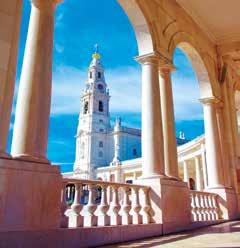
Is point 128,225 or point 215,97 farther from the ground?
point 215,97

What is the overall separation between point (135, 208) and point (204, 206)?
8123mm

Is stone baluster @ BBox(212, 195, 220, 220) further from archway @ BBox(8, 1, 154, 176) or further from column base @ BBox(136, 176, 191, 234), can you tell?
archway @ BBox(8, 1, 154, 176)

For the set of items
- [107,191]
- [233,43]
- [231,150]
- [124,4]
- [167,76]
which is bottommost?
[107,191]

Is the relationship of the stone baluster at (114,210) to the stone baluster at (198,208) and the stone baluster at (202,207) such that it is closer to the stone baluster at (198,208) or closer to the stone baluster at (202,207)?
the stone baluster at (198,208)

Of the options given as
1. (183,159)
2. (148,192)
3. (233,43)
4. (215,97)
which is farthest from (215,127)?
(183,159)

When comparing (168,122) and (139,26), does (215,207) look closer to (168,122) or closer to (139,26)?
(168,122)

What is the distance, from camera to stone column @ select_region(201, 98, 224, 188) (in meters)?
21.3

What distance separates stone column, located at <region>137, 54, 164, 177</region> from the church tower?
4210 inches

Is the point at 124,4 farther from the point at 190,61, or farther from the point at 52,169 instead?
the point at 52,169

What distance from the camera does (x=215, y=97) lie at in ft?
74.6

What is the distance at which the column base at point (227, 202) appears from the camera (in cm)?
2050

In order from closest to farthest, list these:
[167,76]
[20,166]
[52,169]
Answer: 1. [20,166]
2. [52,169]
3. [167,76]

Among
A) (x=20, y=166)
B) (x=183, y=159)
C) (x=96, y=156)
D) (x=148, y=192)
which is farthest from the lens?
(x=96, y=156)

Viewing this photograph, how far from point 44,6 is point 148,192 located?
345 inches
